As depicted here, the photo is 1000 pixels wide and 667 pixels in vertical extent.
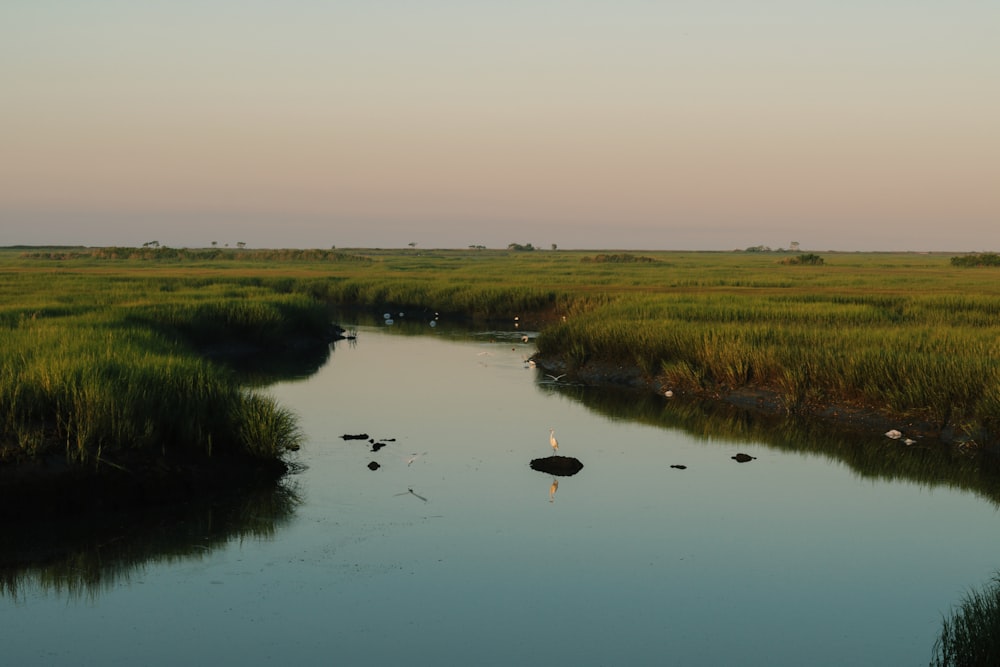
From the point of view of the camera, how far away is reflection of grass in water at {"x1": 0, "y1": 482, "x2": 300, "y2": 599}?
856 cm

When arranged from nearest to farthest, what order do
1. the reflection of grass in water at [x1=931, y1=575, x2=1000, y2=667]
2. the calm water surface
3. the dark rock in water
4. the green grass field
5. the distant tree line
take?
the reflection of grass in water at [x1=931, y1=575, x2=1000, y2=667], the calm water surface, the green grass field, the dark rock in water, the distant tree line

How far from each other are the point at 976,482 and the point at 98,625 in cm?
1067

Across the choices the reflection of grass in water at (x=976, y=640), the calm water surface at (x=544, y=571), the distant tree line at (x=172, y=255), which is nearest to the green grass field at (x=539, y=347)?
the calm water surface at (x=544, y=571)

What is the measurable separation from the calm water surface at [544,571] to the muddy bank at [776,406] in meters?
1.92

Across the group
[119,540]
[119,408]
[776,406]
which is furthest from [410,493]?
[776,406]

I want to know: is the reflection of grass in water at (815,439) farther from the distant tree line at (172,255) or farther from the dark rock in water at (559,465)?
the distant tree line at (172,255)

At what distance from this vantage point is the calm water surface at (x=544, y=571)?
23.9 ft

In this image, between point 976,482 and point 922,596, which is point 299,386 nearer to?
point 976,482

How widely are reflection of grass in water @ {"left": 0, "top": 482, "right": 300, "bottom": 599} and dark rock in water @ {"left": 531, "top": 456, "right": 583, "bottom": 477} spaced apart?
11.8 ft

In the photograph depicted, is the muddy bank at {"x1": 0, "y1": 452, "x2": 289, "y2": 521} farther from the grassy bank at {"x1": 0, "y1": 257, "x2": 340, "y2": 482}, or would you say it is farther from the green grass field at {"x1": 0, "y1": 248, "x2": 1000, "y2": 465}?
the green grass field at {"x1": 0, "y1": 248, "x2": 1000, "y2": 465}

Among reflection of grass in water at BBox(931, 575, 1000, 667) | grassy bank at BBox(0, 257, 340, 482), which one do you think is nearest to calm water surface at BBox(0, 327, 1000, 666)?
reflection of grass in water at BBox(931, 575, 1000, 667)

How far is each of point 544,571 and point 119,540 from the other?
4.38 meters

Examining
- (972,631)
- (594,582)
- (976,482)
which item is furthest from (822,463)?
(972,631)

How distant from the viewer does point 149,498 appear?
10547 mm
